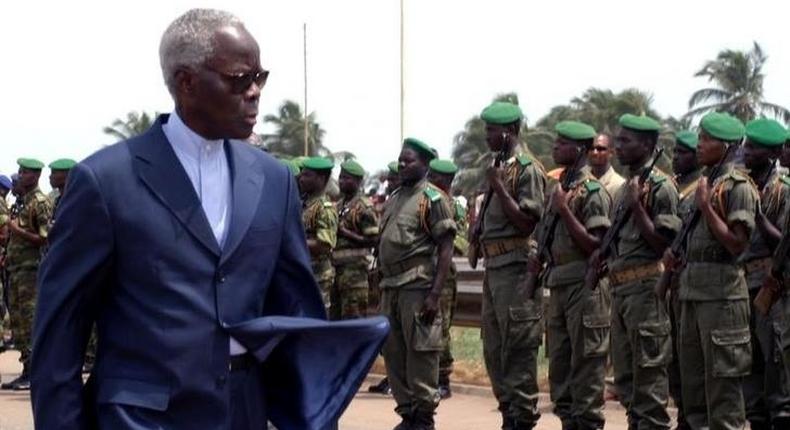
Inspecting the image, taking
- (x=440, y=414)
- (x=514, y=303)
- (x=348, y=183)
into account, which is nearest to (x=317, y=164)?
(x=348, y=183)

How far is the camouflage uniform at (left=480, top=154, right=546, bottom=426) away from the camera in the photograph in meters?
9.93

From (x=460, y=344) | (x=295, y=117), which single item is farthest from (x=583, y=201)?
(x=295, y=117)

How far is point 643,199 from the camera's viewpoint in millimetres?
9195

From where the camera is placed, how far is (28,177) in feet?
48.8

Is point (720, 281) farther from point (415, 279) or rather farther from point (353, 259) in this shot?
point (353, 259)

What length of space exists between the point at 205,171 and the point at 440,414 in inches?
319

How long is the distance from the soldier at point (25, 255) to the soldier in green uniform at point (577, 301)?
6.36m

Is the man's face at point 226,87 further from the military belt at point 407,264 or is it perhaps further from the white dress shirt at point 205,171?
the military belt at point 407,264

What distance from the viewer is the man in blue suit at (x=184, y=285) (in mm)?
3744

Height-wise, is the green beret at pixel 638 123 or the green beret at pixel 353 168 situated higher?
the green beret at pixel 638 123

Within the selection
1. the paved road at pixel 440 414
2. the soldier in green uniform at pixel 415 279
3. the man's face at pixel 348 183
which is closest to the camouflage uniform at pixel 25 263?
the paved road at pixel 440 414

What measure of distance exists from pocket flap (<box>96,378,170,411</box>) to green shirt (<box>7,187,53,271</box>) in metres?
10.9

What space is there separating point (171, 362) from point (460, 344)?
44.5ft

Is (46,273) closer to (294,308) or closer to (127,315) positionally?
(127,315)
